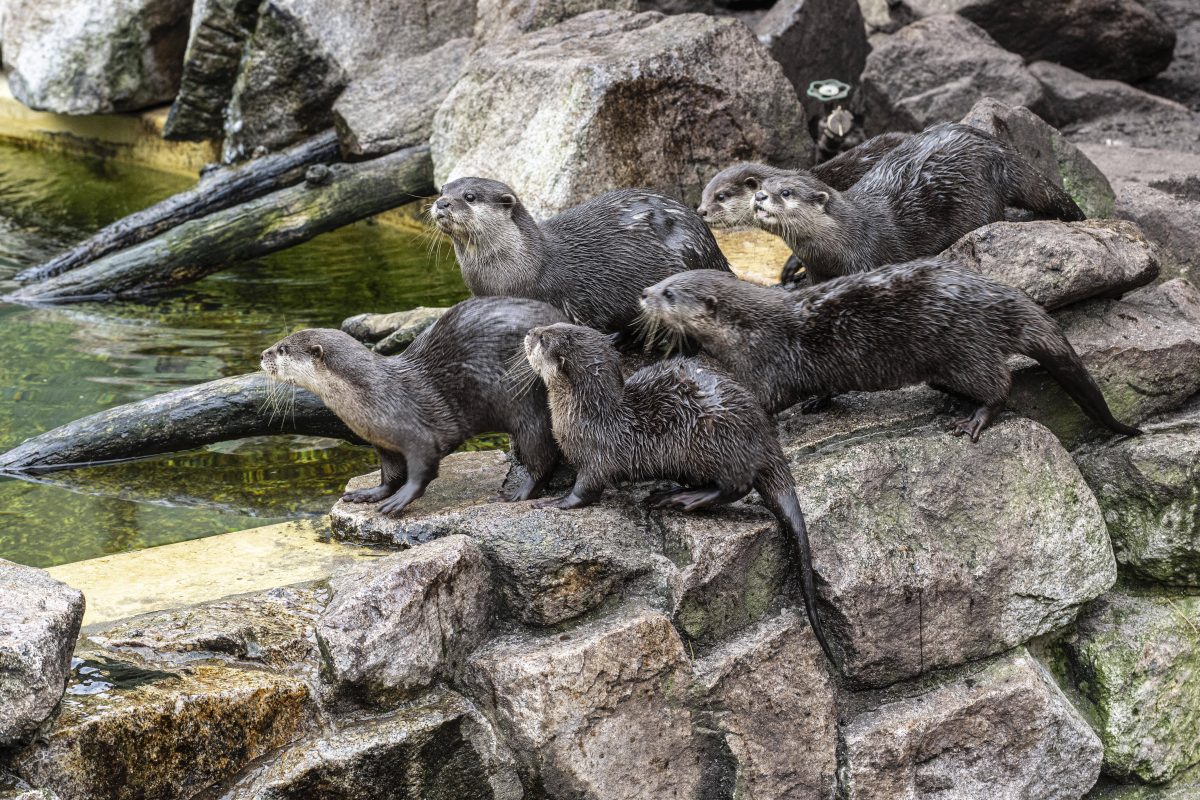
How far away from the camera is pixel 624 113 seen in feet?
18.7

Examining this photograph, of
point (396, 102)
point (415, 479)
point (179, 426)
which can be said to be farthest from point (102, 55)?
point (415, 479)

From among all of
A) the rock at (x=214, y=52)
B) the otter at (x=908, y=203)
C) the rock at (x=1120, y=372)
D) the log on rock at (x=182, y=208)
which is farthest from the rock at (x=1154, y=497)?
the rock at (x=214, y=52)

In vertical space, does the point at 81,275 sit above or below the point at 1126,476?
below

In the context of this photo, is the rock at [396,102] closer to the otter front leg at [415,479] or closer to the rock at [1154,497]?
the otter front leg at [415,479]

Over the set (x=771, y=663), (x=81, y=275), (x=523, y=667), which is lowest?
(x=81, y=275)

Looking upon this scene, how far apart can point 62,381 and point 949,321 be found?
12.9 ft

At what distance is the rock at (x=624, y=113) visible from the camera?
5648mm

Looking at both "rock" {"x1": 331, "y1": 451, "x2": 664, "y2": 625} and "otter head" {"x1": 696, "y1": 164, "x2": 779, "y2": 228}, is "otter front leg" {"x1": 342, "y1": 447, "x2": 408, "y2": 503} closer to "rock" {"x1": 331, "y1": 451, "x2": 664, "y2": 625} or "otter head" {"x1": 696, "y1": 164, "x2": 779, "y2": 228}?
"rock" {"x1": 331, "y1": 451, "x2": 664, "y2": 625}

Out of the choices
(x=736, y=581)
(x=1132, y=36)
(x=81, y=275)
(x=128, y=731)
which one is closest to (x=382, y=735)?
(x=128, y=731)

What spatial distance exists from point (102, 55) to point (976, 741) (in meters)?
8.10

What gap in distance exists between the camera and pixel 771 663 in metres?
3.25

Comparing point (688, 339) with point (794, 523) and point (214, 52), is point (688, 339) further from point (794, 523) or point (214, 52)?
point (214, 52)

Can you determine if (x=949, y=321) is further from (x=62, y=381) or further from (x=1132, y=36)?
(x=1132, y=36)

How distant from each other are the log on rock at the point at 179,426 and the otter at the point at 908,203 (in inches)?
69.8
